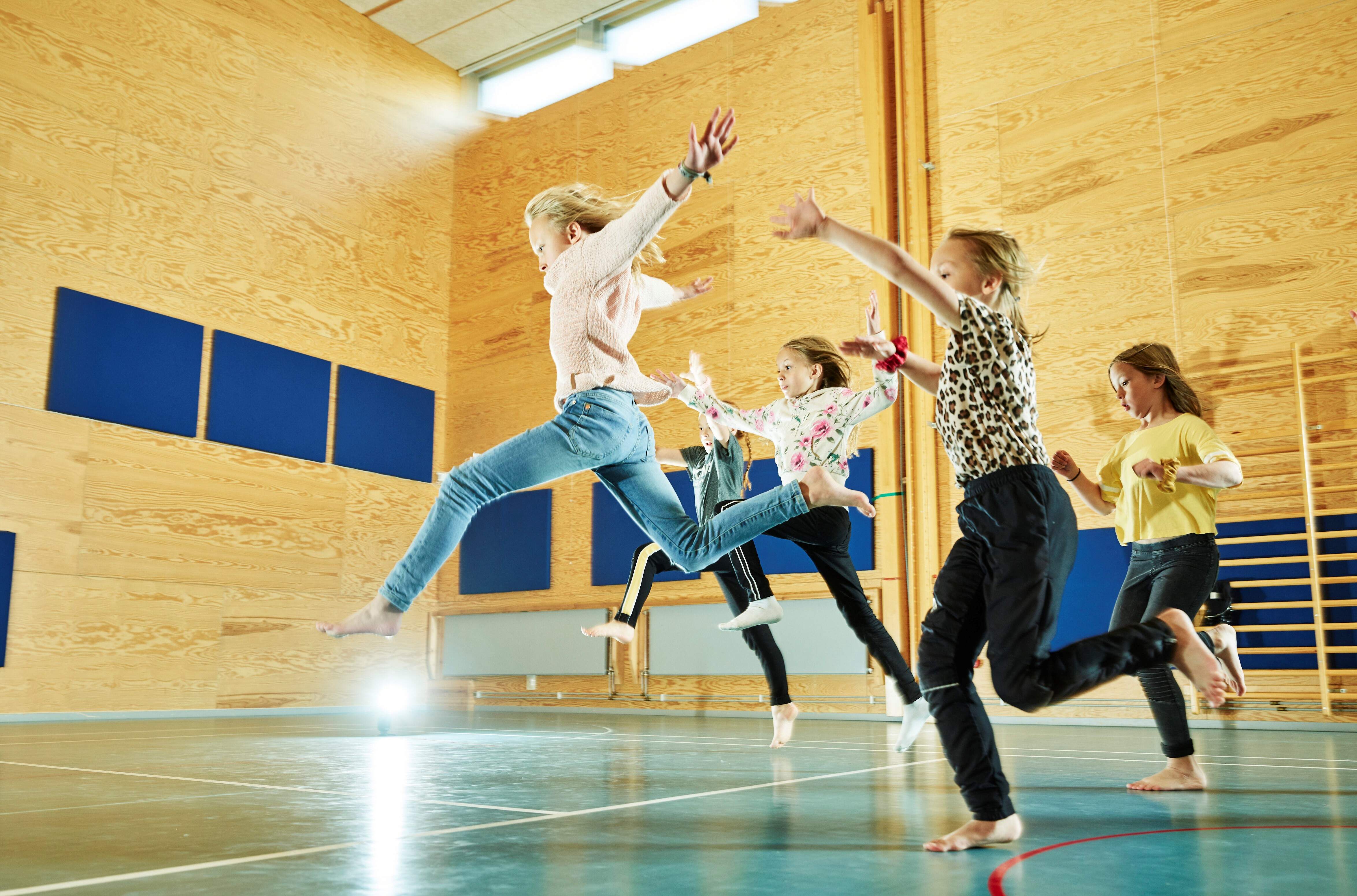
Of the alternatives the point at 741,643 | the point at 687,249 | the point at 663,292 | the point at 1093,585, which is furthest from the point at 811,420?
the point at 687,249

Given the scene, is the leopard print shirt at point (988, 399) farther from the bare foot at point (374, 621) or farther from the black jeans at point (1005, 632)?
the bare foot at point (374, 621)

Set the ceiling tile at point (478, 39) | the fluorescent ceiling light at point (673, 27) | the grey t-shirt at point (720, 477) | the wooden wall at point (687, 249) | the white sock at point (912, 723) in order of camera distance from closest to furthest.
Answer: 1. the white sock at point (912, 723)
2. the grey t-shirt at point (720, 477)
3. the wooden wall at point (687, 249)
4. the fluorescent ceiling light at point (673, 27)
5. the ceiling tile at point (478, 39)

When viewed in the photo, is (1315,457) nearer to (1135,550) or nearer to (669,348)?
(1135,550)

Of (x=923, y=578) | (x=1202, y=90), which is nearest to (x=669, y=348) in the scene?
(x=923, y=578)

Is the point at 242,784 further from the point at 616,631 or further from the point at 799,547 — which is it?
the point at 799,547

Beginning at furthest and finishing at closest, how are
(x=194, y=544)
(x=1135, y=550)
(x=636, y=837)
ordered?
(x=194, y=544) → (x=1135, y=550) → (x=636, y=837)

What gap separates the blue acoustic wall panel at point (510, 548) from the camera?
786 cm

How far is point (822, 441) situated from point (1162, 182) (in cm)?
343

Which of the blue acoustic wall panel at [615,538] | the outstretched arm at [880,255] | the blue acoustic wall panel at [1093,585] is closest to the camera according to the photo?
the outstretched arm at [880,255]

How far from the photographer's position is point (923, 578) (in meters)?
6.07

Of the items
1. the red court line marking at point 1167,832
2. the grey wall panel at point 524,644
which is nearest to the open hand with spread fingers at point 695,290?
the red court line marking at point 1167,832

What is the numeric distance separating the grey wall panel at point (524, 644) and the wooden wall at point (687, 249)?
0.34ft

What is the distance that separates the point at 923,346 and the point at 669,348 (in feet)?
6.71

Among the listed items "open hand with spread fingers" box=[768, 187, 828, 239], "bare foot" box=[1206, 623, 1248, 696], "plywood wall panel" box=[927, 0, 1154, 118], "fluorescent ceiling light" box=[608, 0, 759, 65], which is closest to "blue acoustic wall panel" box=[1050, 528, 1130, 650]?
"plywood wall panel" box=[927, 0, 1154, 118]
